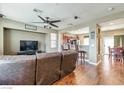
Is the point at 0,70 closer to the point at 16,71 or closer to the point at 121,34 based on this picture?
the point at 16,71

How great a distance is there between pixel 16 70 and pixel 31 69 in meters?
0.29

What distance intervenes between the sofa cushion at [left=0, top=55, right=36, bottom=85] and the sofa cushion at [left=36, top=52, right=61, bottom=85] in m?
0.18

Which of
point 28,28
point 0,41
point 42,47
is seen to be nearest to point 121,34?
point 42,47

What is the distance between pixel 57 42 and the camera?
28.9 ft

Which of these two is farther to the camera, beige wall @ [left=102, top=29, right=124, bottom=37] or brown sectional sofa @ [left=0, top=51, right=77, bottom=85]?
beige wall @ [left=102, top=29, right=124, bottom=37]

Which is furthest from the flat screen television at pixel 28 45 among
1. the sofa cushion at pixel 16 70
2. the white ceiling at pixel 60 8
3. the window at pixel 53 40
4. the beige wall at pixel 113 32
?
the beige wall at pixel 113 32

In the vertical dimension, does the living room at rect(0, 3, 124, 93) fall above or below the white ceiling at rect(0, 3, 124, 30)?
below

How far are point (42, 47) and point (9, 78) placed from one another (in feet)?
21.5

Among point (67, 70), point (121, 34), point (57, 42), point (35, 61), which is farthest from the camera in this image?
point (57, 42)

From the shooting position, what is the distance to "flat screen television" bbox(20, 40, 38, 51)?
6.62 metres

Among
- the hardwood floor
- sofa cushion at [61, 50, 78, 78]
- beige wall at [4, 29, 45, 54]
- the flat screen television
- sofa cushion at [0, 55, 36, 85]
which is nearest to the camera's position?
sofa cushion at [0, 55, 36, 85]

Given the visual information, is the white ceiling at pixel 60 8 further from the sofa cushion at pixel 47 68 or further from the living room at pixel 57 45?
the sofa cushion at pixel 47 68

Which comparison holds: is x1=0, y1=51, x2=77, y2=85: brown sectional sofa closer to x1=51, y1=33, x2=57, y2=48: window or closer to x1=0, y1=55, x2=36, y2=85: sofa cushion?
x1=0, y1=55, x2=36, y2=85: sofa cushion

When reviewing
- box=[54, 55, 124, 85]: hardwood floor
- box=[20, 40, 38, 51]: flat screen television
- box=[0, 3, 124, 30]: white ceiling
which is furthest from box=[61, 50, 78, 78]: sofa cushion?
box=[20, 40, 38, 51]: flat screen television
